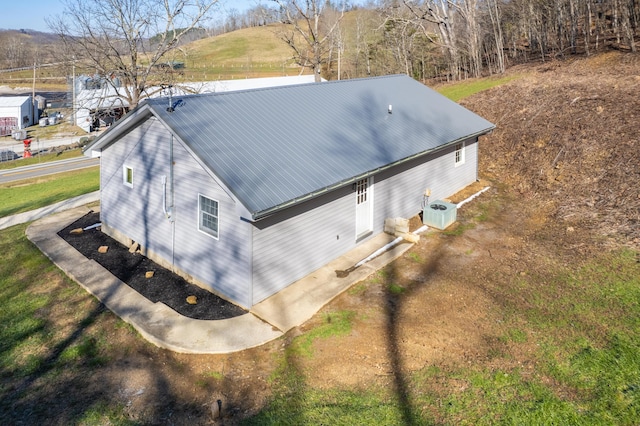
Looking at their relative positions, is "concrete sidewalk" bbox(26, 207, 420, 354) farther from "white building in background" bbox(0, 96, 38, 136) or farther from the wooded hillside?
"white building in background" bbox(0, 96, 38, 136)

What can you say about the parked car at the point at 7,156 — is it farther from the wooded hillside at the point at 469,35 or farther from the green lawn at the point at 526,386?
the green lawn at the point at 526,386

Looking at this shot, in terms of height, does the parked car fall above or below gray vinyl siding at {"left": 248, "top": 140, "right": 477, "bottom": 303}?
above

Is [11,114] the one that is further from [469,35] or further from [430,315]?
[430,315]

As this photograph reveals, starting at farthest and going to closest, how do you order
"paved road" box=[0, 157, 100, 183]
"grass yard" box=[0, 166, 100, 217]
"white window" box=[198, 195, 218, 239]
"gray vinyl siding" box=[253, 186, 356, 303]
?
"paved road" box=[0, 157, 100, 183]
"grass yard" box=[0, 166, 100, 217]
"white window" box=[198, 195, 218, 239]
"gray vinyl siding" box=[253, 186, 356, 303]

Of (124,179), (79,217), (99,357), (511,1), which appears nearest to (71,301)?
(99,357)

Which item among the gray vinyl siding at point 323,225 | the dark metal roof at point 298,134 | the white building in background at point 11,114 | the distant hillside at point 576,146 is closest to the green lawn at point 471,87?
the distant hillside at point 576,146

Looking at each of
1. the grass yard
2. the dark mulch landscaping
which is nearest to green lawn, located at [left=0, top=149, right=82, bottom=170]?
the grass yard

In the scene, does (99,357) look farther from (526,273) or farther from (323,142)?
(526,273)
